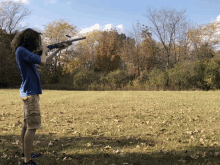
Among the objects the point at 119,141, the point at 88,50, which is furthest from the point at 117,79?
the point at 119,141

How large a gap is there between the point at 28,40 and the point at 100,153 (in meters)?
2.59

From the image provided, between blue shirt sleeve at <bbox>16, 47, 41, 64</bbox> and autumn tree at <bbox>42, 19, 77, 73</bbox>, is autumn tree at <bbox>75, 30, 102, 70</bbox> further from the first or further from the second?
blue shirt sleeve at <bbox>16, 47, 41, 64</bbox>

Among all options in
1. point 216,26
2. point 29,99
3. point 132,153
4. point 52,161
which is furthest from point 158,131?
point 216,26

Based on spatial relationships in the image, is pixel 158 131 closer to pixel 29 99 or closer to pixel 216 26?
pixel 29 99

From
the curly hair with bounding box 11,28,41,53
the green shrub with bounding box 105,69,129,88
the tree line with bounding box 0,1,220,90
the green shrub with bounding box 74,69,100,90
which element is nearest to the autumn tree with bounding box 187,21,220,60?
the tree line with bounding box 0,1,220,90

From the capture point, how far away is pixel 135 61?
32.3 meters

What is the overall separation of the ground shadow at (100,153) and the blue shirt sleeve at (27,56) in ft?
6.18

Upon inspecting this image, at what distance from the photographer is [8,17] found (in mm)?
34406

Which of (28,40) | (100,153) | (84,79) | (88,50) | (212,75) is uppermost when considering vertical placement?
(88,50)

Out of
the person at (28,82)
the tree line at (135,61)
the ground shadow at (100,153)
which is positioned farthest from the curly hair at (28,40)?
the tree line at (135,61)

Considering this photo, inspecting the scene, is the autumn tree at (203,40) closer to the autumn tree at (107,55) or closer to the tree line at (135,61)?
the tree line at (135,61)

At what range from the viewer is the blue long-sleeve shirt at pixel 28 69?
9.91ft

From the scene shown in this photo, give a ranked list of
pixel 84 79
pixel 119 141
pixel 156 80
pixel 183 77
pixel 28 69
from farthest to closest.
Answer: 1. pixel 84 79
2. pixel 156 80
3. pixel 183 77
4. pixel 119 141
5. pixel 28 69

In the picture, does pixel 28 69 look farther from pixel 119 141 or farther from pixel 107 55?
pixel 107 55
